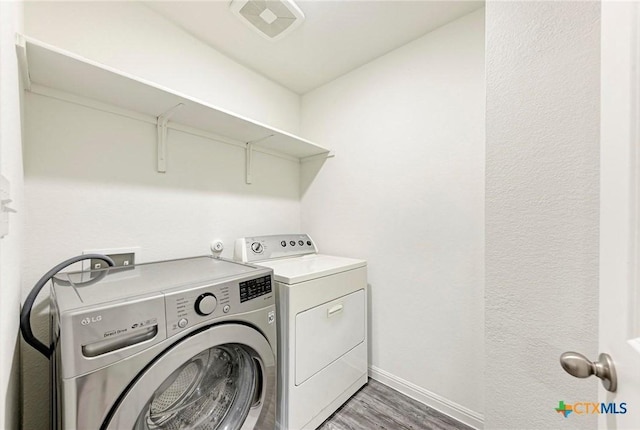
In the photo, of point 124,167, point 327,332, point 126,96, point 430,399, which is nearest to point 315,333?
point 327,332

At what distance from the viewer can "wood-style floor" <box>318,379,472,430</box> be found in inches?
53.1

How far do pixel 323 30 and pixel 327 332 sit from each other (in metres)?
1.82

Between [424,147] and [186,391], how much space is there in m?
1.75

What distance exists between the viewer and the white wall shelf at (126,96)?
0.90 m

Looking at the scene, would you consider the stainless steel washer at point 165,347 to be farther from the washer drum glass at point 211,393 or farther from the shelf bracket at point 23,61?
the shelf bracket at point 23,61

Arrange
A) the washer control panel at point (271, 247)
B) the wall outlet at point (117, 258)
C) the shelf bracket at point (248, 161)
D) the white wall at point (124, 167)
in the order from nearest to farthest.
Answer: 1. the white wall at point (124, 167)
2. the wall outlet at point (117, 258)
3. the washer control panel at point (271, 247)
4. the shelf bracket at point (248, 161)

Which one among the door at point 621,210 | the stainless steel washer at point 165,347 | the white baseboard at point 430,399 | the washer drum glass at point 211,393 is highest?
the door at point 621,210

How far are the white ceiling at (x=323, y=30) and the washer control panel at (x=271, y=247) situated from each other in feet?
4.26

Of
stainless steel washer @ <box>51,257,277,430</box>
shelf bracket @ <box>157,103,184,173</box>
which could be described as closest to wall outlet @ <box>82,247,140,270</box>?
stainless steel washer @ <box>51,257,277,430</box>

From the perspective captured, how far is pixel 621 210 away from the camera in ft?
1.36

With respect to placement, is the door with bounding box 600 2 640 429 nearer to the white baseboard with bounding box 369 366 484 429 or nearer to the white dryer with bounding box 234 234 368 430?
the white dryer with bounding box 234 234 368 430

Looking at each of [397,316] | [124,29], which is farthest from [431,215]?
[124,29]

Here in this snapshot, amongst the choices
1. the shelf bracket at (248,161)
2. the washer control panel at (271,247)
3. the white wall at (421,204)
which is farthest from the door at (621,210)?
the shelf bracket at (248,161)

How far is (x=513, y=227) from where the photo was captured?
0.77m
